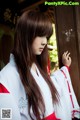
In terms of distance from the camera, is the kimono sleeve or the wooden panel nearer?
the kimono sleeve

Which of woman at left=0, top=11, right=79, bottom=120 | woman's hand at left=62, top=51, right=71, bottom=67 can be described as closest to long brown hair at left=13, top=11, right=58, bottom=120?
woman at left=0, top=11, right=79, bottom=120

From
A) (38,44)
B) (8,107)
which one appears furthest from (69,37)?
(8,107)

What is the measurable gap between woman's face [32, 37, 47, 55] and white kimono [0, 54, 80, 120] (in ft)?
0.55

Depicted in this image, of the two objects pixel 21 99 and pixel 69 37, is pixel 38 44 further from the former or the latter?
pixel 69 37

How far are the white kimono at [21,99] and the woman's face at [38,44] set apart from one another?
6.6 inches

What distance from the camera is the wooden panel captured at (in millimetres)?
2629

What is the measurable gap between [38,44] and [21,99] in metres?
0.39

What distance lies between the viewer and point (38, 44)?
205cm

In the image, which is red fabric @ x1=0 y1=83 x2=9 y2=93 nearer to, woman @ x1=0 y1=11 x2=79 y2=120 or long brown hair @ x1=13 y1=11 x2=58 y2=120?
woman @ x1=0 y1=11 x2=79 y2=120

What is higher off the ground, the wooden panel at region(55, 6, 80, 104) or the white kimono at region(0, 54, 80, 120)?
the wooden panel at region(55, 6, 80, 104)

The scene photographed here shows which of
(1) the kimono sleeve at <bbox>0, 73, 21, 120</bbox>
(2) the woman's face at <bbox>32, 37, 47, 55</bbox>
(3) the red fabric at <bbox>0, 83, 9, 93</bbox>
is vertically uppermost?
(2) the woman's face at <bbox>32, 37, 47, 55</bbox>

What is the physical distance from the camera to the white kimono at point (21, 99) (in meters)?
1.95

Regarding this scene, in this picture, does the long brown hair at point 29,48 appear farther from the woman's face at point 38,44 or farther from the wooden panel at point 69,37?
the wooden panel at point 69,37

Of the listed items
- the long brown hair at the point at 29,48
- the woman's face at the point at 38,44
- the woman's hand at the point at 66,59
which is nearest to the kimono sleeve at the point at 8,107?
the long brown hair at the point at 29,48
